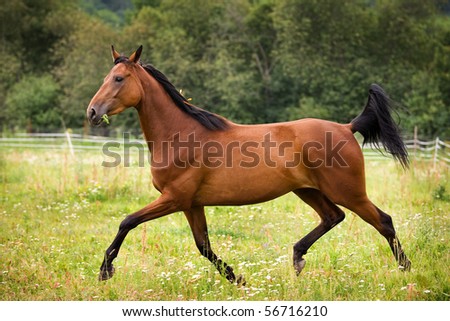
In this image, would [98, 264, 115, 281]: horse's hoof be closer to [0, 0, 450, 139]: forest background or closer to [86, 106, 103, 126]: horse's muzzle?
[86, 106, 103, 126]: horse's muzzle

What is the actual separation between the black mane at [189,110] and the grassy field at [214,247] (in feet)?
5.13

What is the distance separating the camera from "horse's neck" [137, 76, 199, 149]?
6359 mm

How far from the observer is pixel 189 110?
645cm

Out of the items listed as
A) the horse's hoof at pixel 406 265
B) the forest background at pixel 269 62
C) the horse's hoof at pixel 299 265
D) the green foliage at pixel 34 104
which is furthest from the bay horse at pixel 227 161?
the green foliage at pixel 34 104

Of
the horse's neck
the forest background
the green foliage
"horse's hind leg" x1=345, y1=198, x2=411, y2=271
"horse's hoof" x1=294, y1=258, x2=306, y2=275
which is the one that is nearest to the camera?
"horse's hind leg" x1=345, y1=198, x2=411, y2=271

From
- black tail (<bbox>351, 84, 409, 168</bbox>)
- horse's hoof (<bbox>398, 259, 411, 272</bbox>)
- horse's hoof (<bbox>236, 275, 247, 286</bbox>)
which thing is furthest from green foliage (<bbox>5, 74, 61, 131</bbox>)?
horse's hoof (<bbox>398, 259, 411, 272</bbox>)

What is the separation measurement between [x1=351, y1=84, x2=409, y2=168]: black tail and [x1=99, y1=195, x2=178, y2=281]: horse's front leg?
230cm

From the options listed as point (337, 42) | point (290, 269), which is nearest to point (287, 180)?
point (290, 269)

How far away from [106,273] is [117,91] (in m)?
1.92

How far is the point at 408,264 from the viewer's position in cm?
624

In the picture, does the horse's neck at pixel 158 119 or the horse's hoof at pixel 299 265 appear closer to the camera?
the horse's neck at pixel 158 119

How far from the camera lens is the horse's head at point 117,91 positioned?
595 cm

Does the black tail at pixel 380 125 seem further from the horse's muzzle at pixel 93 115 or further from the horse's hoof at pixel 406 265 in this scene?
the horse's muzzle at pixel 93 115

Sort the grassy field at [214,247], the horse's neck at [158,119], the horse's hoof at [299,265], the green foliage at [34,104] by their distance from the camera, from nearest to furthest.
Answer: the grassy field at [214,247] → the horse's neck at [158,119] → the horse's hoof at [299,265] → the green foliage at [34,104]
